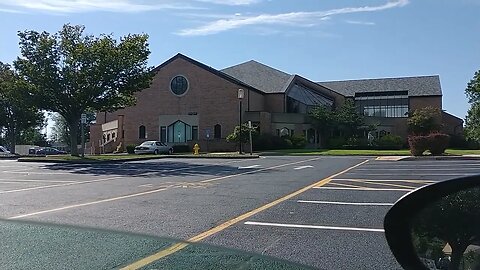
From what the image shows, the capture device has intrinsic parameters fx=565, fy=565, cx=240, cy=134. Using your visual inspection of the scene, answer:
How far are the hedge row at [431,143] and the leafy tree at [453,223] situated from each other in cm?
3500

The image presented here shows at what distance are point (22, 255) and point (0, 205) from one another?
9.16 m

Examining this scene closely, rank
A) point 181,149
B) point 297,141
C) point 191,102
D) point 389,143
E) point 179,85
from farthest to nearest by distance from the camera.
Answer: point 179,85 < point 191,102 < point 181,149 < point 297,141 < point 389,143

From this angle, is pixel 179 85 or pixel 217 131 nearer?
pixel 217 131

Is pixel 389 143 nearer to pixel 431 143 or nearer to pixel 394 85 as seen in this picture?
pixel 431 143

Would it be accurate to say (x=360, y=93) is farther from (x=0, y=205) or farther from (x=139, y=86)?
(x=0, y=205)

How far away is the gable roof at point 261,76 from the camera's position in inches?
2571

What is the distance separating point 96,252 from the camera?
364 centimetres

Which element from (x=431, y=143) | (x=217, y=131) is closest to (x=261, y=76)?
(x=217, y=131)

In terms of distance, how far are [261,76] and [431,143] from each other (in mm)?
34667

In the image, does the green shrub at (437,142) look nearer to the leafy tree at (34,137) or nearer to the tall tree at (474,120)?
the tall tree at (474,120)

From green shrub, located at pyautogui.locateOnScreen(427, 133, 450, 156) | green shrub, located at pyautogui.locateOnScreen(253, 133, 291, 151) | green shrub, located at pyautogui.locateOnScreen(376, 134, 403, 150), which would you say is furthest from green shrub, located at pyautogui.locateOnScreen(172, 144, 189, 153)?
green shrub, located at pyautogui.locateOnScreen(427, 133, 450, 156)

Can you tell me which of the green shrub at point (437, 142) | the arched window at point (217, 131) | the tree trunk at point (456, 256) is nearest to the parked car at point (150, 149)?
the arched window at point (217, 131)

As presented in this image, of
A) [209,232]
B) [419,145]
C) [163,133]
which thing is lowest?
[209,232]

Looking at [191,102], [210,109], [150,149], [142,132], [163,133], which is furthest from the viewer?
[142,132]
